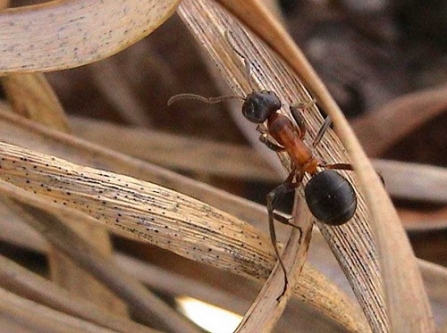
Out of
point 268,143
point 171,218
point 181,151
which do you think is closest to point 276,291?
point 171,218

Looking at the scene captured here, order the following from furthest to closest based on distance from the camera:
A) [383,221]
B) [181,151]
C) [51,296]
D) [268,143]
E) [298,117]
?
[181,151]
[268,143]
[298,117]
[51,296]
[383,221]

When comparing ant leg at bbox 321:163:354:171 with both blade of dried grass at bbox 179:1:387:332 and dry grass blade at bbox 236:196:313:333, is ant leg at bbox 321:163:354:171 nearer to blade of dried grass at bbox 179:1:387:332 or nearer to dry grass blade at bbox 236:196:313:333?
blade of dried grass at bbox 179:1:387:332

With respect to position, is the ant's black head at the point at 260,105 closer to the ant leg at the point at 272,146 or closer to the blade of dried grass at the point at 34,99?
the ant leg at the point at 272,146

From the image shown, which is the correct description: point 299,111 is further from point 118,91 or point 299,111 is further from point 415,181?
point 118,91

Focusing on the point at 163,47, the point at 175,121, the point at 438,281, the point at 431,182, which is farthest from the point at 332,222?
the point at 163,47

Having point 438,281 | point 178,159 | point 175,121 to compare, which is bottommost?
point 438,281

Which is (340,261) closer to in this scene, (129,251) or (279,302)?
(279,302)
